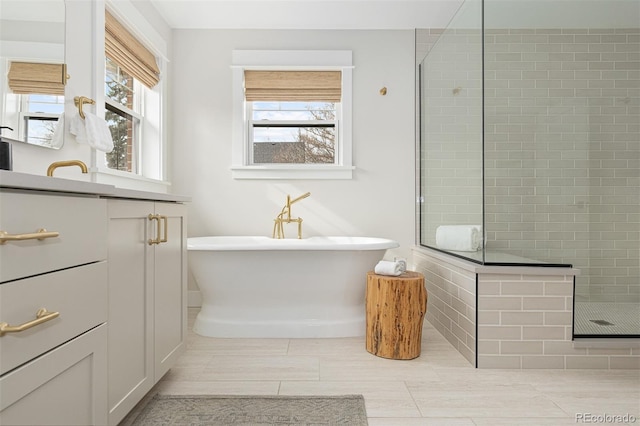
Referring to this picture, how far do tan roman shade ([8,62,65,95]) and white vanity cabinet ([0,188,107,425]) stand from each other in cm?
Result: 91

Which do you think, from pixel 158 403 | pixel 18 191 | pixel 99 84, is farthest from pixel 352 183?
pixel 18 191

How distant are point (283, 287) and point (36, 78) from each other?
5.76ft

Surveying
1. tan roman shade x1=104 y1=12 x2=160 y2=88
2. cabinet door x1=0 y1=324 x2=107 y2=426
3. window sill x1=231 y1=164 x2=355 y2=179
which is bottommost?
cabinet door x1=0 y1=324 x2=107 y2=426

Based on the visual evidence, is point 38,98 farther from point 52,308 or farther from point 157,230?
point 52,308

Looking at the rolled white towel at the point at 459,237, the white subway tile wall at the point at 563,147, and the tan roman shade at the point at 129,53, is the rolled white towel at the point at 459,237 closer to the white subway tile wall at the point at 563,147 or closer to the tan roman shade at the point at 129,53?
the white subway tile wall at the point at 563,147

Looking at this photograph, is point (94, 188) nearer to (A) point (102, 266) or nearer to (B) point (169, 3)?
(A) point (102, 266)

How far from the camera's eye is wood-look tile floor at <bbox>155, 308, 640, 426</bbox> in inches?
63.9

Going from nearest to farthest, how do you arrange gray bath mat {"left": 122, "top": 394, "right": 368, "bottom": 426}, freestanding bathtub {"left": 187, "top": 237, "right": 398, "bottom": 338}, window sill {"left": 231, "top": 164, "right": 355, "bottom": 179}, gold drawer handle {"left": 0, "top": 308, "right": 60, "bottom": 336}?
gold drawer handle {"left": 0, "top": 308, "right": 60, "bottom": 336}, gray bath mat {"left": 122, "top": 394, "right": 368, "bottom": 426}, freestanding bathtub {"left": 187, "top": 237, "right": 398, "bottom": 338}, window sill {"left": 231, "top": 164, "right": 355, "bottom": 179}

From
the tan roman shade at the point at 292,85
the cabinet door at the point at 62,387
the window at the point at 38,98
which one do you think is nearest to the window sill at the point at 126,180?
the window at the point at 38,98

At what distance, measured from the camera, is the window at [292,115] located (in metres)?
3.46

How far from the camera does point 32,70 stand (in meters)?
1.76

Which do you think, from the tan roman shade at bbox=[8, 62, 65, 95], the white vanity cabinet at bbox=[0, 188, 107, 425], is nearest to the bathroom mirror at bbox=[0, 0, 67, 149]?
the tan roman shade at bbox=[8, 62, 65, 95]

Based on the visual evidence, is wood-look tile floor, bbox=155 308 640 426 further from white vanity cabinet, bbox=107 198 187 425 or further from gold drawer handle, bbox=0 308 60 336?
gold drawer handle, bbox=0 308 60 336

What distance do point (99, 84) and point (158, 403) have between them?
1.87 m
